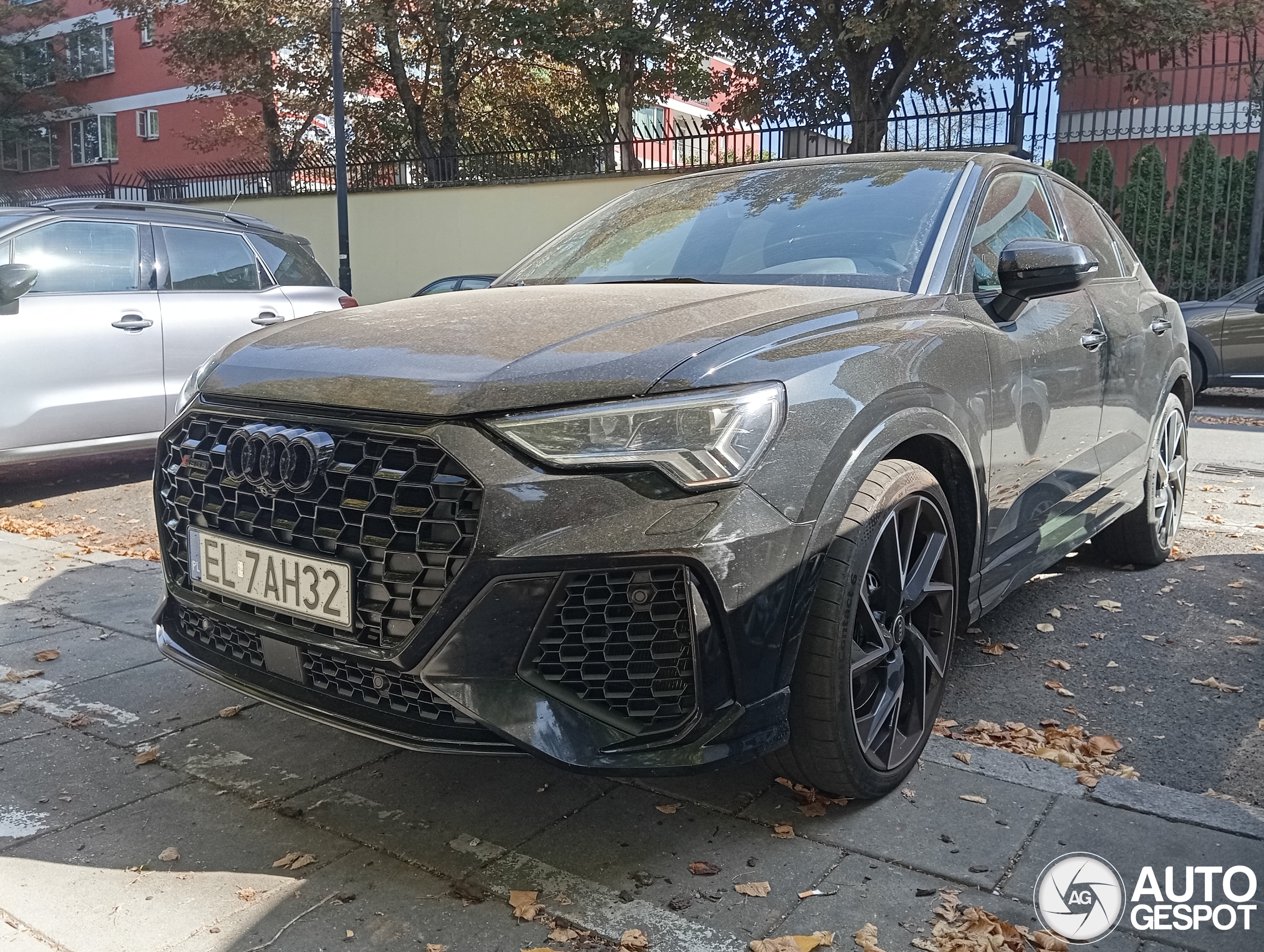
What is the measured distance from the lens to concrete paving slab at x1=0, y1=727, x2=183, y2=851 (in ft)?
8.97

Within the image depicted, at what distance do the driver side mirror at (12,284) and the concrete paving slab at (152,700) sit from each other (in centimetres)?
331

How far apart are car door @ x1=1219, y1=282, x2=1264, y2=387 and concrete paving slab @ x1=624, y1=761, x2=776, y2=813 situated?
10139mm

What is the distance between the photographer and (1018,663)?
153 inches

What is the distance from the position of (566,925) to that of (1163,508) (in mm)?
3880

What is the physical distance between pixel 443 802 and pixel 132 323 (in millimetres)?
4900

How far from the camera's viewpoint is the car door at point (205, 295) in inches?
271

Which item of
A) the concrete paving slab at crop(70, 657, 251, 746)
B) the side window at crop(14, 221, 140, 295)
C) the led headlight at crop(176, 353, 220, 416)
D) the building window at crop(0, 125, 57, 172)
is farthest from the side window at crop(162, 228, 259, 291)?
the building window at crop(0, 125, 57, 172)

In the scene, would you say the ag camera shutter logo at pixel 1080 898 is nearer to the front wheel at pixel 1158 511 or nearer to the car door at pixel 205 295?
the front wheel at pixel 1158 511

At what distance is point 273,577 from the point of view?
8.09 ft

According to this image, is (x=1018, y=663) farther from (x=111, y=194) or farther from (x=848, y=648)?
(x=111, y=194)

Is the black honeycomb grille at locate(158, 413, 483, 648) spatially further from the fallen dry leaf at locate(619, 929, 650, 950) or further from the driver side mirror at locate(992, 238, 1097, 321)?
the driver side mirror at locate(992, 238, 1097, 321)

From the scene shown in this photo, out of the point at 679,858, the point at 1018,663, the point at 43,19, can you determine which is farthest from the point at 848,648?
the point at 43,19

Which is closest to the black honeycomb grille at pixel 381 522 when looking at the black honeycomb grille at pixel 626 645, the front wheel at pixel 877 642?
the black honeycomb grille at pixel 626 645

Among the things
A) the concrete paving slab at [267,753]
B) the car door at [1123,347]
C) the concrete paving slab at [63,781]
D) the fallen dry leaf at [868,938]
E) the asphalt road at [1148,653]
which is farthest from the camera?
the car door at [1123,347]
